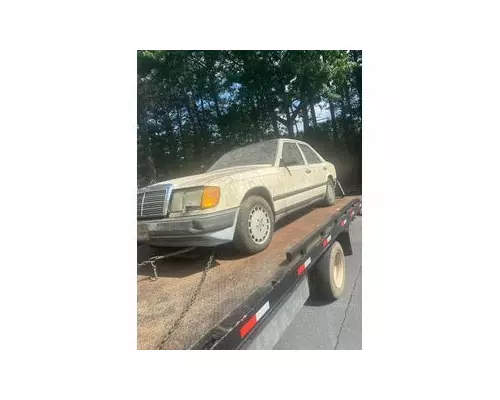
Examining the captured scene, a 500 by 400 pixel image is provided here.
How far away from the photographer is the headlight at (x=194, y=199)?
2225 millimetres

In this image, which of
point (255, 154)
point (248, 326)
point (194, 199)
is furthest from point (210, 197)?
point (248, 326)

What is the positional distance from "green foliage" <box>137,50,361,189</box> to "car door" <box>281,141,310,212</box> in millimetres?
157

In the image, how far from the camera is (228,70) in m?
2.39

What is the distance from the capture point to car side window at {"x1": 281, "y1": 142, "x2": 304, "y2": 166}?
2750mm

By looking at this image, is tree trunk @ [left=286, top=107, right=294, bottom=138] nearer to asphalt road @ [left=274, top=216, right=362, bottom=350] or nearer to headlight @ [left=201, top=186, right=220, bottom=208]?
headlight @ [left=201, top=186, right=220, bottom=208]

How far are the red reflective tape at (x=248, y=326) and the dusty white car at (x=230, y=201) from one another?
0.68 meters

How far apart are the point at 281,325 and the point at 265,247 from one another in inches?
24.2

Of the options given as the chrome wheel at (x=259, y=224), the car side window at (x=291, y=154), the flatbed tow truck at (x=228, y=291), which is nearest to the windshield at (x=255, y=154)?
the car side window at (x=291, y=154)

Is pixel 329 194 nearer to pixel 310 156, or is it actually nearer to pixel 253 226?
pixel 310 156

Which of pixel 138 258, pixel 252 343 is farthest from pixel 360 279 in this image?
pixel 138 258

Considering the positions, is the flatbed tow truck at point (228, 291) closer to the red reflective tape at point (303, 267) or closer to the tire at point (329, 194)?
the red reflective tape at point (303, 267)

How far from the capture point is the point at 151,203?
2270 mm

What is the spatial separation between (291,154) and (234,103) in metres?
0.70

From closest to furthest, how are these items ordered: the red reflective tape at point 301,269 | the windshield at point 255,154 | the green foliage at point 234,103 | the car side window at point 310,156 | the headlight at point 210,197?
1. the red reflective tape at point 301,269
2. the headlight at point 210,197
3. the green foliage at point 234,103
4. the windshield at point 255,154
5. the car side window at point 310,156
